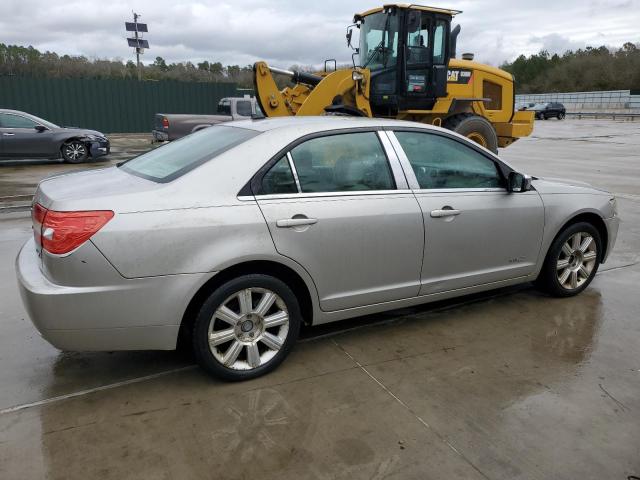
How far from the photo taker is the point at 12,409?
304cm

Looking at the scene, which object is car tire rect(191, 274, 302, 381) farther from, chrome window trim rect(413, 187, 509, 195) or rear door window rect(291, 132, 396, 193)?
chrome window trim rect(413, 187, 509, 195)

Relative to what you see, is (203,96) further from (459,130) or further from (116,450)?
(116,450)

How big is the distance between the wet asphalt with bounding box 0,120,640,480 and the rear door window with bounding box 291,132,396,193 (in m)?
1.13

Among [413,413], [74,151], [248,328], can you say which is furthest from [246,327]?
[74,151]

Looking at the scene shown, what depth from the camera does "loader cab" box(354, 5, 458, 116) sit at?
9.62 metres

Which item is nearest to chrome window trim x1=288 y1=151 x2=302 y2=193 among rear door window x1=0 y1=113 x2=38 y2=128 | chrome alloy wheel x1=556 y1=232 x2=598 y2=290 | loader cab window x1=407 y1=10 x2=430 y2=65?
chrome alloy wheel x1=556 y1=232 x2=598 y2=290

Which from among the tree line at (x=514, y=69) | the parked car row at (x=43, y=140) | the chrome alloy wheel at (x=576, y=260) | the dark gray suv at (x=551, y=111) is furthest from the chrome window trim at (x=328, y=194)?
the dark gray suv at (x=551, y=111)

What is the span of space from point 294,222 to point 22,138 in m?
12.7

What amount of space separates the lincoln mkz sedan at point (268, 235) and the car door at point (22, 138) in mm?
11307

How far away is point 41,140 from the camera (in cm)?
1376

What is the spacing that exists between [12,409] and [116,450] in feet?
2.56

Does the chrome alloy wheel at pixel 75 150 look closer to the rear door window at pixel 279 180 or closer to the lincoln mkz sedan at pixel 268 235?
the lincoln mkz sedan at pixel 268 235

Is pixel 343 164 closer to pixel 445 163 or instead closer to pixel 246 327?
pixel 445 163

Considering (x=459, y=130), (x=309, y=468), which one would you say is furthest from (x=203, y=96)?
(x=309, y=468)
